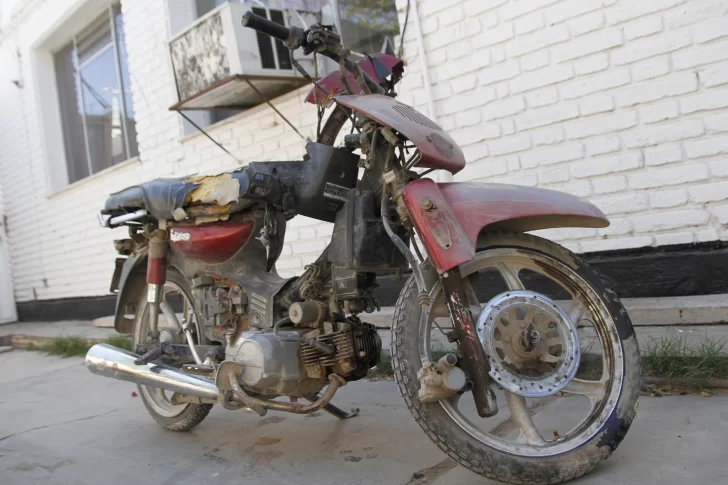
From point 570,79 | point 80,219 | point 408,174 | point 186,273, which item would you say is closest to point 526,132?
point 570,79

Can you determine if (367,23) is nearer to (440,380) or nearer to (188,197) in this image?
(188,197)

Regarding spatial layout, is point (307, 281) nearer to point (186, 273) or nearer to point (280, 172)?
point (280, 172)

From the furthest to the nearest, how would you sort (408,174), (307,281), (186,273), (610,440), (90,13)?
(90,13), (186,273), (307,281), (408,174), (610,440)

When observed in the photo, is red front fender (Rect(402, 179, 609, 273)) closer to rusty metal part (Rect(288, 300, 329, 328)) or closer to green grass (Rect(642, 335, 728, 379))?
rusty metal part (Rect(288, 300, 329, 328))

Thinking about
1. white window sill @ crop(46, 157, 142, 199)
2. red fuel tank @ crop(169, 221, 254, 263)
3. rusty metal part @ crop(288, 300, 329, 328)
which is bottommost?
rusty metal part @ crop(288, 300, 329, 328)

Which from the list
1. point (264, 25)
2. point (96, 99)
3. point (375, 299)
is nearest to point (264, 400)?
point (375, 299)

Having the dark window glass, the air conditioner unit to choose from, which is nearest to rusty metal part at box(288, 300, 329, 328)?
the air conditioner unit

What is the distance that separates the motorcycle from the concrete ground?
179 mm

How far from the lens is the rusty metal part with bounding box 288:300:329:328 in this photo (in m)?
2.32

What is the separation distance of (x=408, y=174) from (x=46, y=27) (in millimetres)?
8891

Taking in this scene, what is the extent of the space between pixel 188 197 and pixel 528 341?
5.40ft

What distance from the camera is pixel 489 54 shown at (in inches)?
168

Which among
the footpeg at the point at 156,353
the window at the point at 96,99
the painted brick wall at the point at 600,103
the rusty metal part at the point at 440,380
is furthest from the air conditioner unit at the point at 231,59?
the rusty metal part at the point at 440,380

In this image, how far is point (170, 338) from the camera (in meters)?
3.03
